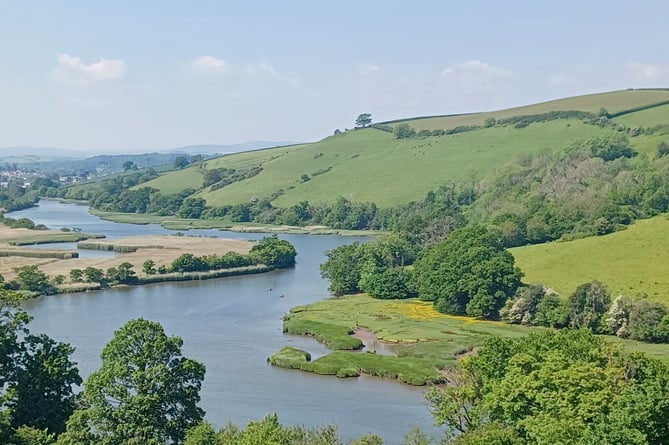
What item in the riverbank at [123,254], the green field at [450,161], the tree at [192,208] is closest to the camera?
the riverbank at [123,254]

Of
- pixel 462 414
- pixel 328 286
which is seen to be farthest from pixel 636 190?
pixel 462 414

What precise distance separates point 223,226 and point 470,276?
9956 centimetres

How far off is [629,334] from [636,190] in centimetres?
4729

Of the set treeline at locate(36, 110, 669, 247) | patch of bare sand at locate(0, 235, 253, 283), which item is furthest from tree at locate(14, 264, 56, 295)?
treeline at locate(36, 110, 669, 247)

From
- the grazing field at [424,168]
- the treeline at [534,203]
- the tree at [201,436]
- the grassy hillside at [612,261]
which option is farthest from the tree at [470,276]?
the grazing field at [424,168]

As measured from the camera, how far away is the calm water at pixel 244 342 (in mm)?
49969

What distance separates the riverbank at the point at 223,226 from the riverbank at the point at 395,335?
73.5 metres

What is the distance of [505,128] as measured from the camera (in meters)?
194

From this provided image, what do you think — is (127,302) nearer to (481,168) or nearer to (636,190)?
(636,190)

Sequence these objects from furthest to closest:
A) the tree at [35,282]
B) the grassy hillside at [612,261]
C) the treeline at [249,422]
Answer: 1. the tree at [35,282]
2. the grassy hillside at [612,261]
3. the treeline at [249,422]

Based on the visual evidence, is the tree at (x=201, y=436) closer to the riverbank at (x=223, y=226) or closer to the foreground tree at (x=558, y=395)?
the foreground tree at (x=558, y=395)

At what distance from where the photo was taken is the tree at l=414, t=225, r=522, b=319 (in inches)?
3066

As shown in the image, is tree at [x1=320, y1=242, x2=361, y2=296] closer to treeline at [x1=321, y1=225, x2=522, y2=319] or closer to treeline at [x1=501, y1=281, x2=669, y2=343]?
treeline at [x1=321, y1=225, x2=522, y2=319]

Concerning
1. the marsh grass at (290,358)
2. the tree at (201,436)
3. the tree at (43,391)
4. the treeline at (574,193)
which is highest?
the treeline at (574,193)
